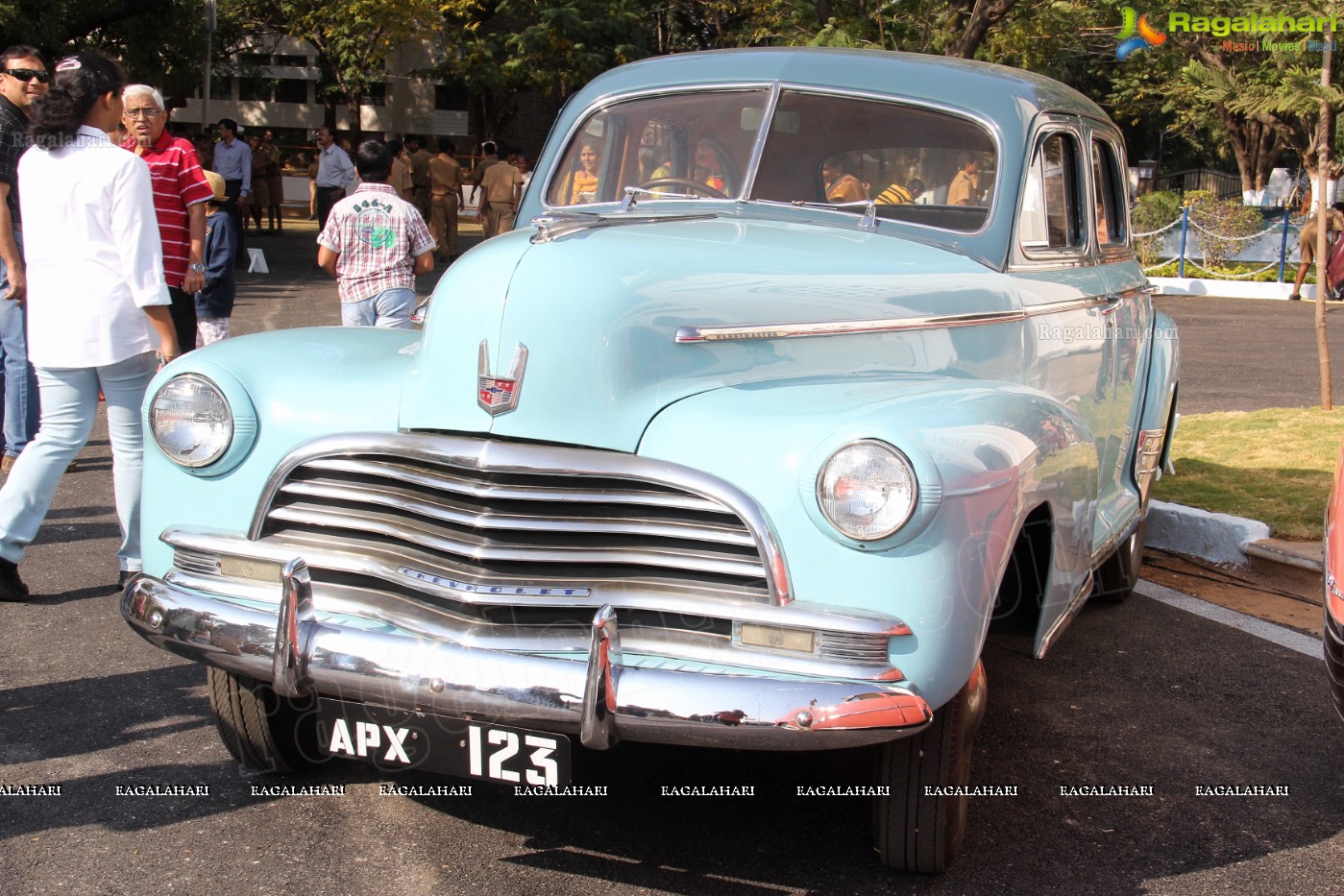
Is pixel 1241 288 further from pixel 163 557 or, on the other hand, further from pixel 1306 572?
pixel 163 557

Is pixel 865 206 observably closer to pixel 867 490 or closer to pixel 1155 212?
pixel 867 490

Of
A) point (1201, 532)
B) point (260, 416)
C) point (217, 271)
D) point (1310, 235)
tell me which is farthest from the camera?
point (1310, 235)

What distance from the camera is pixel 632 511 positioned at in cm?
276

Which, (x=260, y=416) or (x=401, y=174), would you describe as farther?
(x=401, y=174)

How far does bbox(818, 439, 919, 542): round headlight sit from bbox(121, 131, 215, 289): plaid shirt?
4100 millimetres

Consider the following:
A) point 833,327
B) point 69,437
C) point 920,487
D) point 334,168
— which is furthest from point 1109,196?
point 334,168

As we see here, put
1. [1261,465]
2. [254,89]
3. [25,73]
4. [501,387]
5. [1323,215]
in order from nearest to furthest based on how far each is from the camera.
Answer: [501,387] < [25,73] < [1261,465] < [1323,215] < [254,89]

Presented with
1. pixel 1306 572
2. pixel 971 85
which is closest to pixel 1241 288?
pixel 1306 572

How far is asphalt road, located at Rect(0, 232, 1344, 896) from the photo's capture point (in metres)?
2.97

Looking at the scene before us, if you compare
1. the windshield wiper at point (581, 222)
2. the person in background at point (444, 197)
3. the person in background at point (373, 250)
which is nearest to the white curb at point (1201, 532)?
the windshield wiper at point (581, 222)

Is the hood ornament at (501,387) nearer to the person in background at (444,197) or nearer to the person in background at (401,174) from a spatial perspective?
the person in background at (401,174)

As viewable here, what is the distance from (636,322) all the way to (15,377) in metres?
4.06

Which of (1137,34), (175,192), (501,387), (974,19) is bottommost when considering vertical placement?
(501,387)

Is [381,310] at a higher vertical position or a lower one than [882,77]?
lower
